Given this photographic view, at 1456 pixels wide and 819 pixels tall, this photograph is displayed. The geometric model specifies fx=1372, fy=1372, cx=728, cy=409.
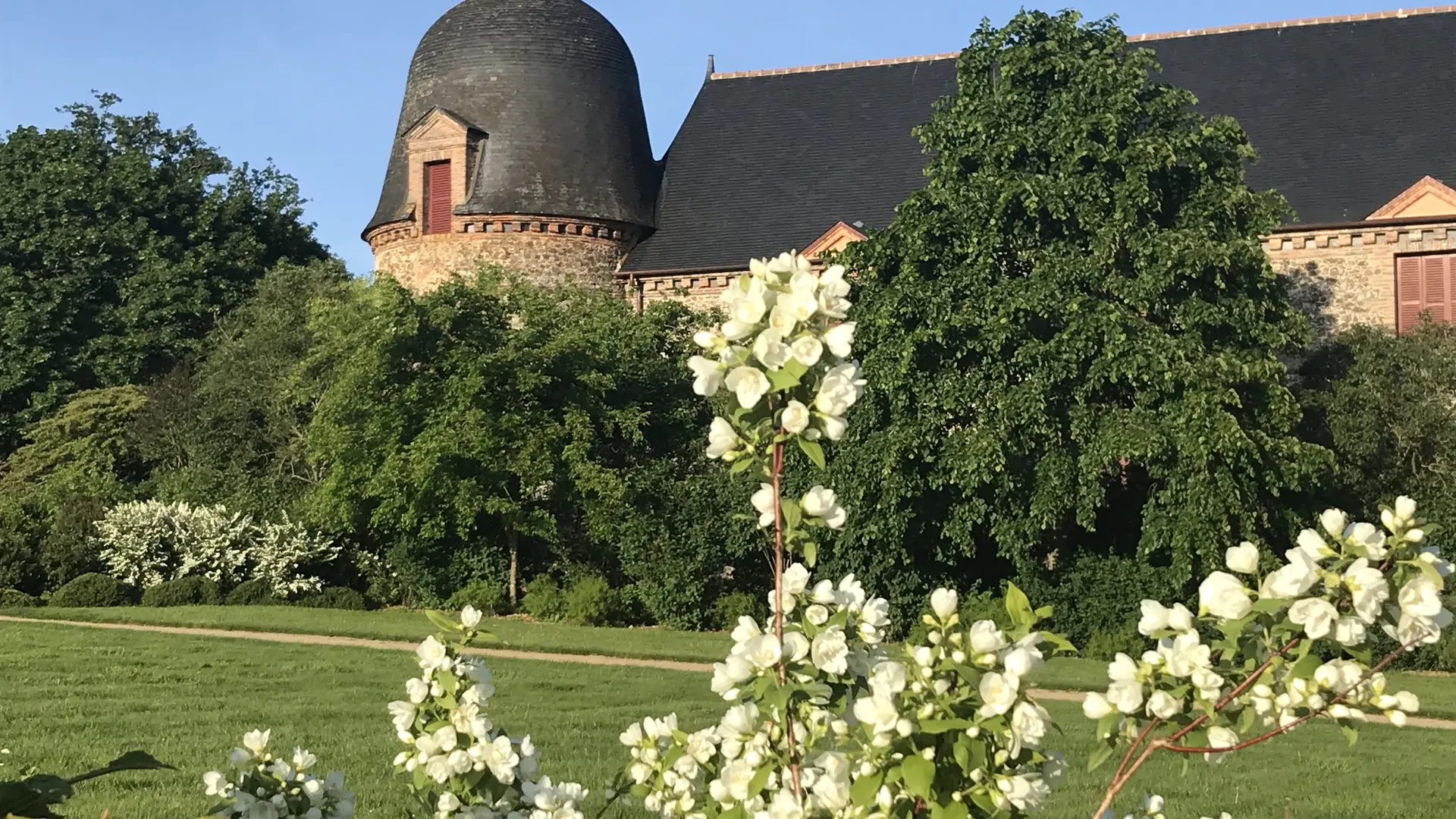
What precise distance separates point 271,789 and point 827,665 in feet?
4.10

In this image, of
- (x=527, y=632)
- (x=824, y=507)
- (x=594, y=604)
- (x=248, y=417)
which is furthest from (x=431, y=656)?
(x=248, y=417)

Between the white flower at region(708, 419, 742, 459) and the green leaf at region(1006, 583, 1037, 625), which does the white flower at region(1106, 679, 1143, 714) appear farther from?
the white flower at region(708, 419, 742, 459)

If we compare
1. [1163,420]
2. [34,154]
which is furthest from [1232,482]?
[34,154]

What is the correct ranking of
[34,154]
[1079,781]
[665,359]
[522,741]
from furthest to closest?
[34,154] < [665,359] < [1079,781] < [522,741]

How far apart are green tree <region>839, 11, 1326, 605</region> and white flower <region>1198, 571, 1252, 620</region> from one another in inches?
655

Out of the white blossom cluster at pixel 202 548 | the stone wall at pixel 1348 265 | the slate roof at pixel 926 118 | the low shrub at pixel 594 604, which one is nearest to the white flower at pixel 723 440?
the low shrub at pixel 594 604

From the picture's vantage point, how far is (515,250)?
28.8m

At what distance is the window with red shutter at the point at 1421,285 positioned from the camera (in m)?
25.8

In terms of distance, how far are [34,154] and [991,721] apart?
40555mm

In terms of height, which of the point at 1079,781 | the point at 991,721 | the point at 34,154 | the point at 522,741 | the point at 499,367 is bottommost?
the point at 1079,781

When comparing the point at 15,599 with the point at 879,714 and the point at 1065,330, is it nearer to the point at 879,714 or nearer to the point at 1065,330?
the point at 1065,330

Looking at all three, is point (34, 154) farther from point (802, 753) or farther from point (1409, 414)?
point (802, 753)

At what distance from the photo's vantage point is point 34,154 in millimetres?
37188

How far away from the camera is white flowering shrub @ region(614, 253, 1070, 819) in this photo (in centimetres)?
232
